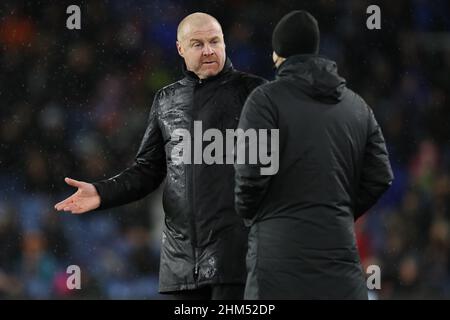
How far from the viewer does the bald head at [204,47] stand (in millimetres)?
2955

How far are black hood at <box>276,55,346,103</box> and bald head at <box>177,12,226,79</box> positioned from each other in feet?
1.52

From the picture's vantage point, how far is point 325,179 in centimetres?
249

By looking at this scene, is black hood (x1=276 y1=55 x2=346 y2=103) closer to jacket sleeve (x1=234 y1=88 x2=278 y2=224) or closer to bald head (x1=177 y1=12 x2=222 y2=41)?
jacket sleeve (x1=234 y1=88 x2=278 y2=224)

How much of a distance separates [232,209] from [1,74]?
3224 millimetres

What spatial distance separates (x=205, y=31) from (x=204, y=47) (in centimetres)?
5

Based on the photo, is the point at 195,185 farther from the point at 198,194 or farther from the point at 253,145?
the point at 253,145

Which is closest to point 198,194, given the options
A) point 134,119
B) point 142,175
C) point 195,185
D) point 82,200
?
point 195,185

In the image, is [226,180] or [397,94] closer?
[226,180]

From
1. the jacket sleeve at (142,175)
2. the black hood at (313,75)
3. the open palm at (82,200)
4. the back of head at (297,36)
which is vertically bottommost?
the open palm at (82,200)

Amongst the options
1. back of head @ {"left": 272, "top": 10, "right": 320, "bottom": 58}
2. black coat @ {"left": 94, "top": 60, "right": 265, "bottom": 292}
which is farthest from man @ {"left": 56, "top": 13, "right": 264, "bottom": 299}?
back of head @ {"left": 272, "top": 10, "right": 320, "bottom": 58}

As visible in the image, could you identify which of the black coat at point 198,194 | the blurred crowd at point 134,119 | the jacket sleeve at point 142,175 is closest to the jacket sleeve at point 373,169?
the black coat at point 198,194

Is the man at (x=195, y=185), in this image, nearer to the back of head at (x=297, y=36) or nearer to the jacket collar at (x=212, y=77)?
the jacket collar at (x=212, y=77)
